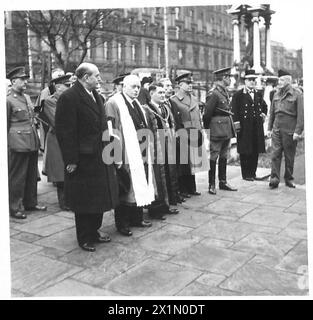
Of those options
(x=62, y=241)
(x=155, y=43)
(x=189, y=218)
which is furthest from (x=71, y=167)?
(x=155, y=43)

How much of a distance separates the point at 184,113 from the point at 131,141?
1.68 metres

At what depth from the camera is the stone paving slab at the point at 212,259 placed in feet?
13.1

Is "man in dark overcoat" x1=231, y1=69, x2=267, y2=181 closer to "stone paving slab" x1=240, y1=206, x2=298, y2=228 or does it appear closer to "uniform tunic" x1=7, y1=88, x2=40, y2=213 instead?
"stone paving slab" x1=240, y1=206, x2=298, y2=228

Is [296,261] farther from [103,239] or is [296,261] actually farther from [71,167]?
[71,167]

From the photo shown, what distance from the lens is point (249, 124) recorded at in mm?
7656

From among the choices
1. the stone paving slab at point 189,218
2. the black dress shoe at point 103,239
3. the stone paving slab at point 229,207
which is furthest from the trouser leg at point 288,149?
the black dress shoe at point 103,239

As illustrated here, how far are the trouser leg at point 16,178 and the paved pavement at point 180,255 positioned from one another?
0.77 feet

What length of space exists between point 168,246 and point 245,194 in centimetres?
245

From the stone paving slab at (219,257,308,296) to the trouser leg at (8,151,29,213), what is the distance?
10.2 ft

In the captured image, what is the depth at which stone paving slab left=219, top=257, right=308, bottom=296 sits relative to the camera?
3.53 metres

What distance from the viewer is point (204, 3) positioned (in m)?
3.87
